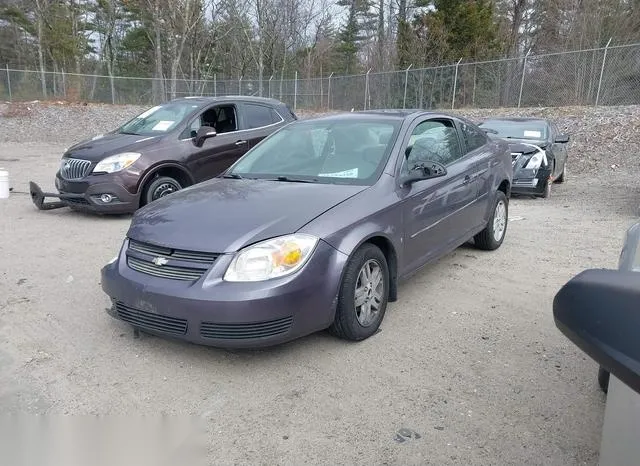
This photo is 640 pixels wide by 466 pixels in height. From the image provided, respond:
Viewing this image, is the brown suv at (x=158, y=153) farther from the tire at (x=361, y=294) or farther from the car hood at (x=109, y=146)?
the tire at (x=361, y=294)

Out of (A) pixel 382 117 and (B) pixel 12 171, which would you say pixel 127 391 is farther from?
(B) pixel 12 171

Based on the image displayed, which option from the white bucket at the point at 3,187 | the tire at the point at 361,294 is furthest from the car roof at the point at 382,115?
the white bucket at the point at 3,187

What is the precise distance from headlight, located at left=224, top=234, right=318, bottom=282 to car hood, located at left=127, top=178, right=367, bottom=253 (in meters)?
0.06

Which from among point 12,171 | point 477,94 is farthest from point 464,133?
point 477,94

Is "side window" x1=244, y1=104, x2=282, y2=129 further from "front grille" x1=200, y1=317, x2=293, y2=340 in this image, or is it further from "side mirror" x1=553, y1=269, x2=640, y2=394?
"side mirror" x1=553, y1=269, x2=640, y2=394

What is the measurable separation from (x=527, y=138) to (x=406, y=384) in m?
8.19

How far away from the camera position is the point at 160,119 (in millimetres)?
8336

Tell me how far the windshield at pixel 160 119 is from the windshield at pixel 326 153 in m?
3.52

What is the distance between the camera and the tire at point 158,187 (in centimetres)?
748

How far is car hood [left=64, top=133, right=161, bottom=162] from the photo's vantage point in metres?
7.37

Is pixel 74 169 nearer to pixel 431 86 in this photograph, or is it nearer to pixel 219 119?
pixel 219 119

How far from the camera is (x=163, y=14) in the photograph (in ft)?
105

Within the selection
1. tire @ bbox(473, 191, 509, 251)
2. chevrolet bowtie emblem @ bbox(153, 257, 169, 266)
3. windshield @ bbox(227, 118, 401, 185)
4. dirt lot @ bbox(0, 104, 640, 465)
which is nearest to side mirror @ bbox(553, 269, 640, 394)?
dirt lot @ bbox(0, 104, 640, 465)

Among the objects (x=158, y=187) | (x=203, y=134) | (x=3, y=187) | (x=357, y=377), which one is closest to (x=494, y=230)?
(x=357, y=377)
